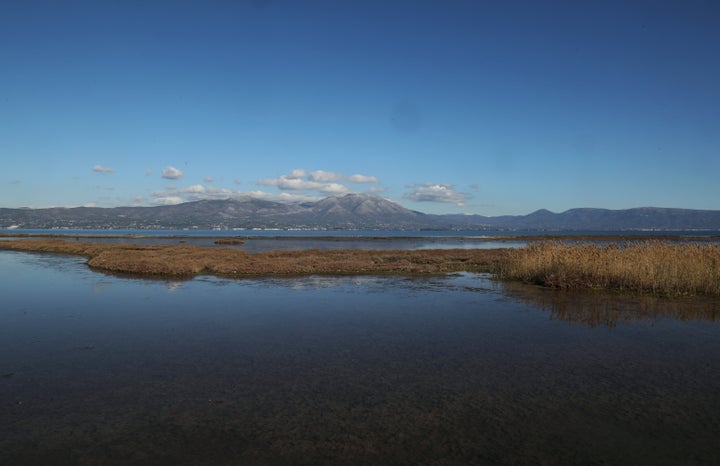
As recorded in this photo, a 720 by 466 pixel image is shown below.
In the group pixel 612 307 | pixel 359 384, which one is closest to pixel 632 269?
pixel 612 307

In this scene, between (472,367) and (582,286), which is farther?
(582,286)

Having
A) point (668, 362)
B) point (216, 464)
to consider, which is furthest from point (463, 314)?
point (216, 464)

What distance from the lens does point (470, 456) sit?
774 cm

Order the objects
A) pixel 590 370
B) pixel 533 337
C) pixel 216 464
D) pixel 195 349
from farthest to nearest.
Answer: pixel 533 337, pixel 195 349, pixel 590 370, pixel 216 464

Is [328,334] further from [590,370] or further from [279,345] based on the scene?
[590,370]

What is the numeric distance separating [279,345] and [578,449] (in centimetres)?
1002

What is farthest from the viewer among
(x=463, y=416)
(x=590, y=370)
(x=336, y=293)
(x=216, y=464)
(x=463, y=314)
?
(x=336, y=293)

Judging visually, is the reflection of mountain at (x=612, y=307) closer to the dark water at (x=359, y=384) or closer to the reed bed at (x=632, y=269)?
the dark water at (x=359, y=384)

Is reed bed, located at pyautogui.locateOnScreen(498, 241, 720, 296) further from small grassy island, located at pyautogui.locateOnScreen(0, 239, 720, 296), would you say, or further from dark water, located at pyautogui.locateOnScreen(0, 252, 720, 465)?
dark water, located at pyautogui.locateOnScreen(0, 252, 720, 465)

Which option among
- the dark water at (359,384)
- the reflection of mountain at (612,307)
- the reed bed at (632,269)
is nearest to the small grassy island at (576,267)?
the reed bed at (632,269)

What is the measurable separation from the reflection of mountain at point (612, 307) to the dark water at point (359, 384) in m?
0.20

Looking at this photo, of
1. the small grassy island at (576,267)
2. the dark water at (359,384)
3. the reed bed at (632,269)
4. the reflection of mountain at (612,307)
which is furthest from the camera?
the small grassy island at (576,267)

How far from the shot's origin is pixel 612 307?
2227 centimetres

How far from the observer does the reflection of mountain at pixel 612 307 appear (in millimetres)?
19859
